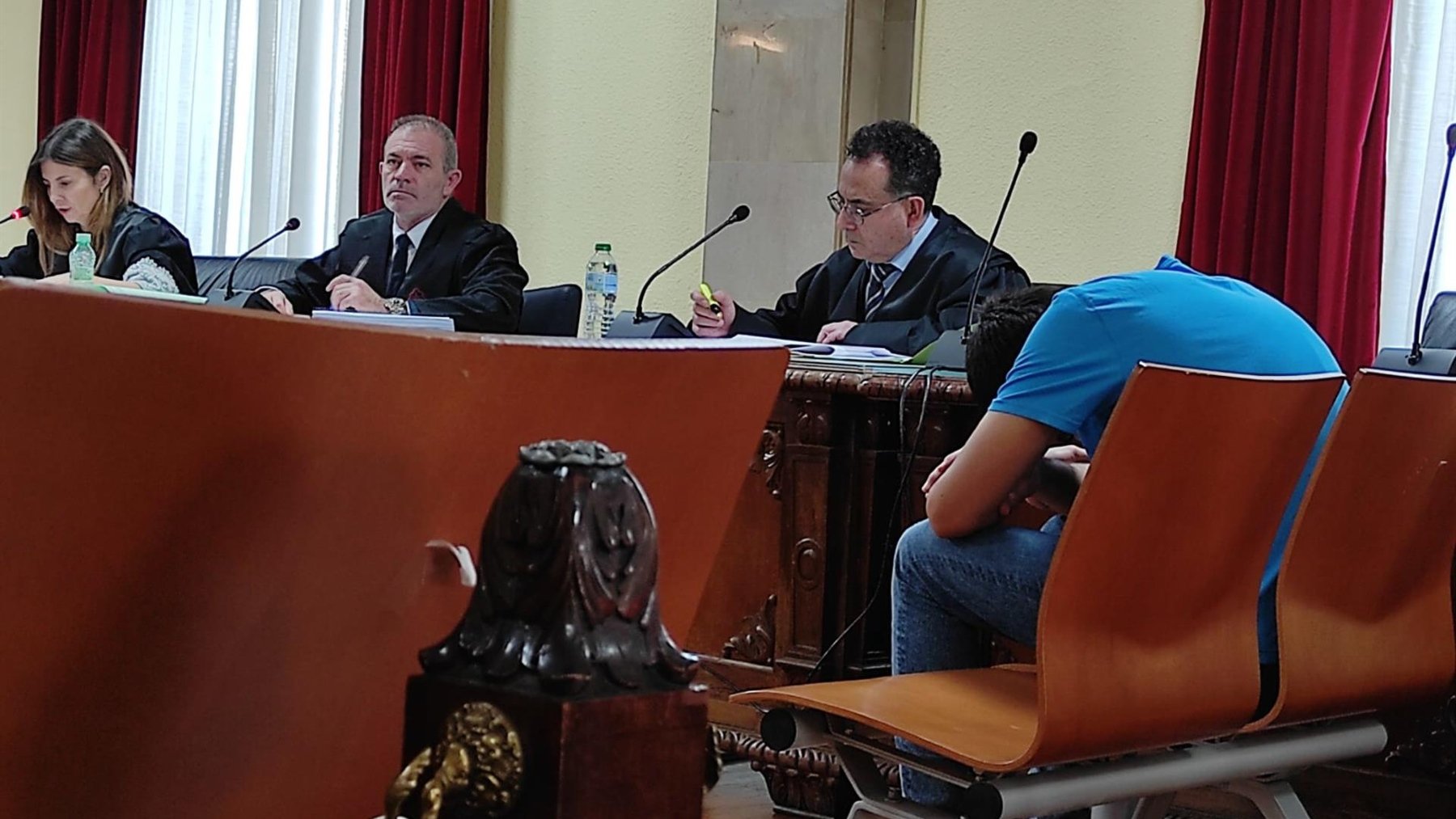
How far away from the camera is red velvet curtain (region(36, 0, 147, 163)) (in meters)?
6.65

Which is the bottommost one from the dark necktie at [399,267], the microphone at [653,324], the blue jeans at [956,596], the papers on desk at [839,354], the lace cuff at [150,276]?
the blue jeans at [956,596]

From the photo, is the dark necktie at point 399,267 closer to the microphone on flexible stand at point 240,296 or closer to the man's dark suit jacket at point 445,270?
the man's dark suit jacket at point 445,270

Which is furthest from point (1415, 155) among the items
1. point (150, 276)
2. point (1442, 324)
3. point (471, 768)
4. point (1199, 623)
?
point (471, 768)

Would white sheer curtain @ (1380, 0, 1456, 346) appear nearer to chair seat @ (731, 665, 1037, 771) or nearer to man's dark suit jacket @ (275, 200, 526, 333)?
man's dark suit jacket @ (275, 200, 526, 333)

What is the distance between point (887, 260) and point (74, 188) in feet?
6.59

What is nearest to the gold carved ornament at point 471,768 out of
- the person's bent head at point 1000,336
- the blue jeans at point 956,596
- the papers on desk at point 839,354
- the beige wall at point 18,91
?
the blue jeans at point 956,596

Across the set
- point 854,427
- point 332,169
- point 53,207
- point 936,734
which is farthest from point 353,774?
point 332,169

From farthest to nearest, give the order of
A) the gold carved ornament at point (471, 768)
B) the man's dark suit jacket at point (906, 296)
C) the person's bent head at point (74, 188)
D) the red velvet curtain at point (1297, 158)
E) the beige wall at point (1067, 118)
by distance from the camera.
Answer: the beige wall at point (1067, 118), the person's bent head at point (74, 188), the red velvet curtain at point (1297, 158), the man's dark suit jacket at point (906, 296), the gold carved ornament at point (471, 768)

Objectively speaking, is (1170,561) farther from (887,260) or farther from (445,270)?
(445,270)

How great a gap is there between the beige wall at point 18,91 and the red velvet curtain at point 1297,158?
4.89 m

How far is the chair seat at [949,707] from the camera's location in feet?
4.99

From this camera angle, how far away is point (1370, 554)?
1806mm

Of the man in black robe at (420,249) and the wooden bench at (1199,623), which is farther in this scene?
the man in black robe at (420,249)

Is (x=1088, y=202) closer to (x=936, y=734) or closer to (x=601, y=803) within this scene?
(x=936, y=734)
